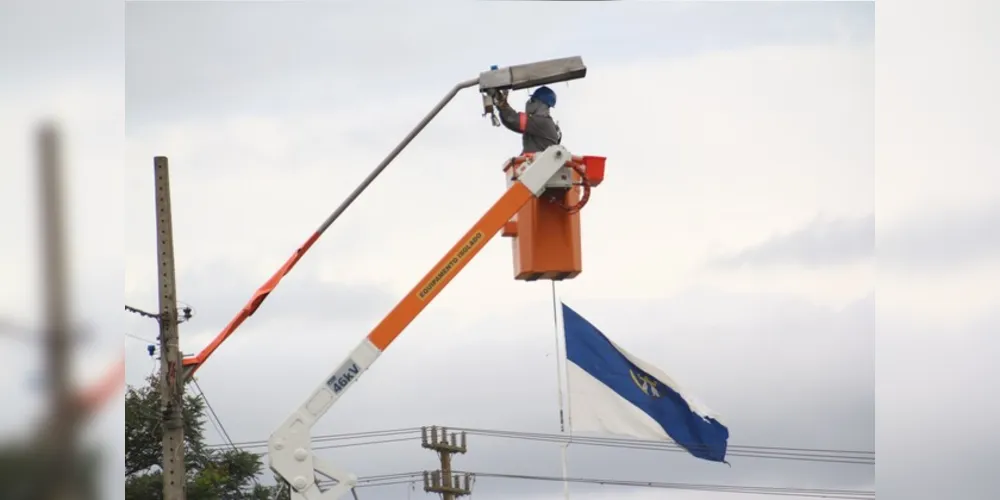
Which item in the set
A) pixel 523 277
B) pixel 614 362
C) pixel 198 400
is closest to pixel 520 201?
pixel 523 277

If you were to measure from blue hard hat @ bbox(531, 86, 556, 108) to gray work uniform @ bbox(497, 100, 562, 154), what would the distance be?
0.03 metres

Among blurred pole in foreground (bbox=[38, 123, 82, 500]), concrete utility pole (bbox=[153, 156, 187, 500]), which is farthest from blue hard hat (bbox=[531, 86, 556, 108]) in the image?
concrete utility pole (bbox=[153, 156, 187, 500])

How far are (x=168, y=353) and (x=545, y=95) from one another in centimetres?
616

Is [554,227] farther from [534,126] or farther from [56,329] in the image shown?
[56,329]

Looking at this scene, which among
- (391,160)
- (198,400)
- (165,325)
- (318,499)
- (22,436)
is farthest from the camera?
(198,400)

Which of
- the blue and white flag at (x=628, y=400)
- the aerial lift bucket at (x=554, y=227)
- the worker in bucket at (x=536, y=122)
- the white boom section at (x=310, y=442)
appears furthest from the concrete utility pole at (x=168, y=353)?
the worker in bucket at (x=536, y=122)

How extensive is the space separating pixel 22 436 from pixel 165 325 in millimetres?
8990

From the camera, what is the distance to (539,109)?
1066 cm

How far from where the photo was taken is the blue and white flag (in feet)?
35.8

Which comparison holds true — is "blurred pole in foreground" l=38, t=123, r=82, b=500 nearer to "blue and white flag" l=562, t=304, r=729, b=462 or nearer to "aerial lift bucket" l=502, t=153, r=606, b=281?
"aerial lift bucket" l=502, t=153, r=606, b=281

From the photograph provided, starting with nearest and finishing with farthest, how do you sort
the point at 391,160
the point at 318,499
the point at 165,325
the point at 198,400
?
the point at 318,499, the point at 391,160, the point at 165,325, the point at 198,400

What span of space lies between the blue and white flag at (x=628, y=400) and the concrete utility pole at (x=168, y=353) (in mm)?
5316

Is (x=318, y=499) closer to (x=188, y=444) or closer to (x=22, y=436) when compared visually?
(x=22, y=436)

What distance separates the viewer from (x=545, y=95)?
10.7 meters
